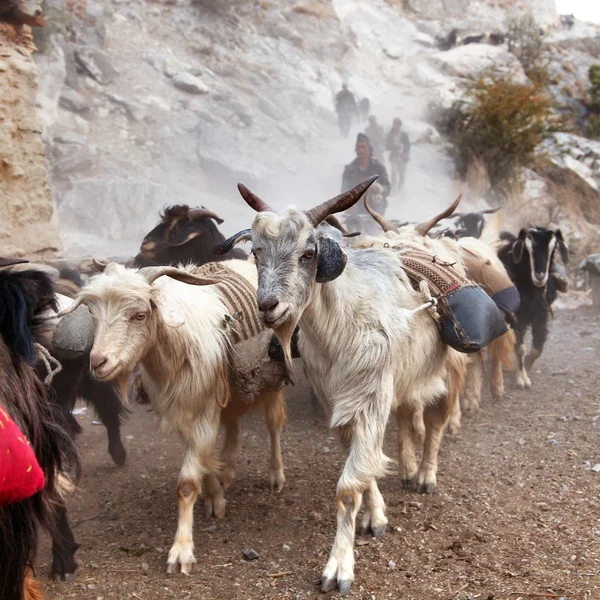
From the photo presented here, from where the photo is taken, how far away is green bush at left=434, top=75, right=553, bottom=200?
54.2 ft

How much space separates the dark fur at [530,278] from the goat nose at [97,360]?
506cm

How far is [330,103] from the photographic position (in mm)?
21703

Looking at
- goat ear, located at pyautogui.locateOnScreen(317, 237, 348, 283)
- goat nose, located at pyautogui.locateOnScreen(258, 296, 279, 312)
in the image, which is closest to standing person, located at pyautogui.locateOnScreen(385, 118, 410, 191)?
goat ear, located at pyautogui.locateOnScreen(317, 237, 348, 283)

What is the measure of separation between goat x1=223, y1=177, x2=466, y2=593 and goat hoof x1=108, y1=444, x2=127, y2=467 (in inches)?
80.2

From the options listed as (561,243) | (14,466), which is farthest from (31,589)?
(561,243)

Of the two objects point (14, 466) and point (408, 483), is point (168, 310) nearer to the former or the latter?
point (14, 466)

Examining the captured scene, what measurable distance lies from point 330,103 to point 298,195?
725 centimetres

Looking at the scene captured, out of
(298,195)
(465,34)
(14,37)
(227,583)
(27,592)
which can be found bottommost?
(298,195)

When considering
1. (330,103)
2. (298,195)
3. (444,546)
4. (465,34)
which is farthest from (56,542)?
(465,34)

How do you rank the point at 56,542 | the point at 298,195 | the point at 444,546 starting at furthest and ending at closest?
the point at 298,195
the point at 444,546
the point at 56,542

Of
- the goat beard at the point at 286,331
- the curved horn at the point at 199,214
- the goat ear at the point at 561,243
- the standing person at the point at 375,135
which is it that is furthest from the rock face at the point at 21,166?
the standing person at the point at 375,135

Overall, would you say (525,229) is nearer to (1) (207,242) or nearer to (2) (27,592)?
(1) (207,242)

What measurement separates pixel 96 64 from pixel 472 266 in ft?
44.8

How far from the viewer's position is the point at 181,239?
19.5 ft
